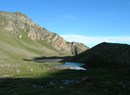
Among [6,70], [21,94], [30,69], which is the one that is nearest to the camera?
[21,94]

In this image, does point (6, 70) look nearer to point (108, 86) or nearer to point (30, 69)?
point (30, 69)

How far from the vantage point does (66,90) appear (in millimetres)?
51062

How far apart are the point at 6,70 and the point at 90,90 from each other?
6801 cm

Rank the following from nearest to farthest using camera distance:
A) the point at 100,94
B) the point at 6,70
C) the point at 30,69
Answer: the point at 100,94 → the point at 6,70 → the point at 30,69

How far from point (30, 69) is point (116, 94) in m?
81.0

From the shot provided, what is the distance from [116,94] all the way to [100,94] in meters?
3.00

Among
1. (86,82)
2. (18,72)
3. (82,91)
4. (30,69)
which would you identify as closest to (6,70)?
(18,72)

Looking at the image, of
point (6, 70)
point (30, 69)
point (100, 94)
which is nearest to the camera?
point (100, 94)

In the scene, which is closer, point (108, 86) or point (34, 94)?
point (34, 94)

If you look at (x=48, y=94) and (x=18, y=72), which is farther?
(x=18, y=72)

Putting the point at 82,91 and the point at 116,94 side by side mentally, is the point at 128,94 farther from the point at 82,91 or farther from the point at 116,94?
the point at 82,91

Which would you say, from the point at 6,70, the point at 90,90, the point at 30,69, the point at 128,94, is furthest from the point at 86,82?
the point at 30,69

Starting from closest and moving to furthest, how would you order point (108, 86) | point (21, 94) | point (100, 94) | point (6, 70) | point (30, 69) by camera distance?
point (100, 94) → point (21, 94) → point (108, 86) → point (6, 70) → point (30, 69)

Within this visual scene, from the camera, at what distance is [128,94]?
1940 inches
